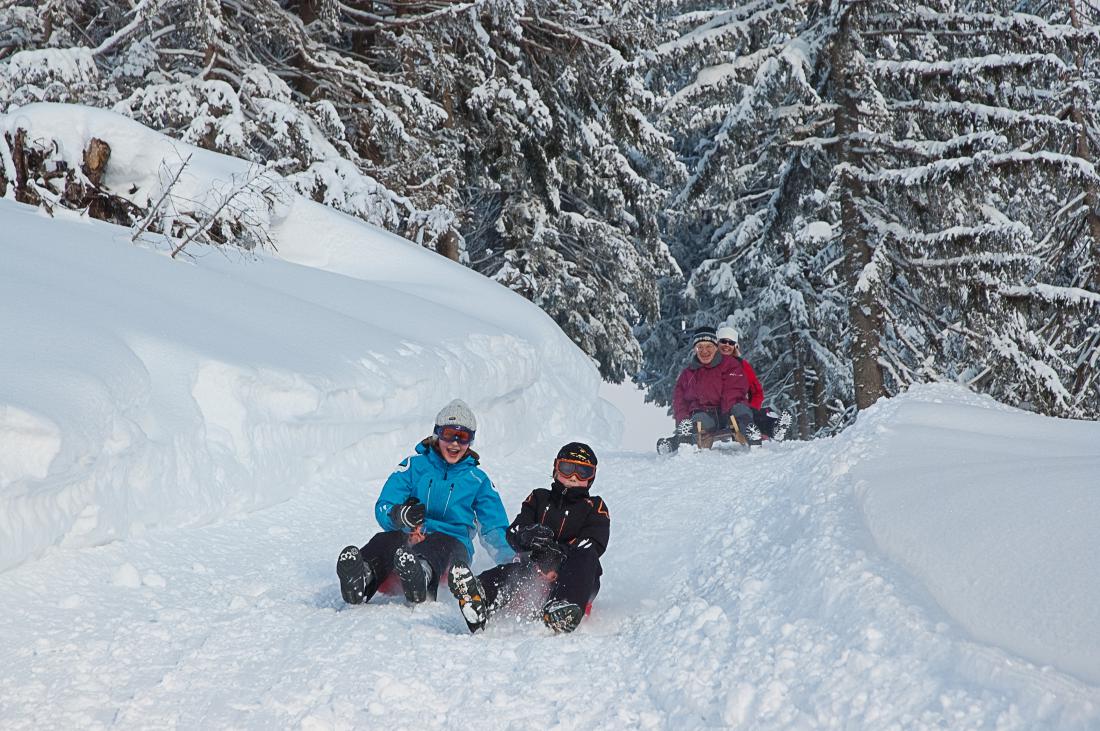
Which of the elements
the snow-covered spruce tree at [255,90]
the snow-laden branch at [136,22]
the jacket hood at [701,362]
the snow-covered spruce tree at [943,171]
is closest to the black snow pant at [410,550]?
the jacket hood at [701,362]

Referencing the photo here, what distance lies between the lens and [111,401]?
4.95 meters

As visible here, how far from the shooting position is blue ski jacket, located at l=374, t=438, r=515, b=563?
17.0 feet

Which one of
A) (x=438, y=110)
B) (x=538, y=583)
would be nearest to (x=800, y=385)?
(x=438, y=110)

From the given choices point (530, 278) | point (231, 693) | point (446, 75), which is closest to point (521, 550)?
point (231, 693)

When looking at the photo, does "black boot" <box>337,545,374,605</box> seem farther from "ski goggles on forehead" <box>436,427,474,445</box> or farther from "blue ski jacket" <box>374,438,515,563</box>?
"ski goggles on forehead" <box>436,427,474,445</box>

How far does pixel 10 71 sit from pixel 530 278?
8178 mm

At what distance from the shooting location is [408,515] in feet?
16.1

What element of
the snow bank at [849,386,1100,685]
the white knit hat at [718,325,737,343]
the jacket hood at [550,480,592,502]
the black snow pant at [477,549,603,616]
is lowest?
the black snow pant at [477,549,603,616]

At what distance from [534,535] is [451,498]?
→ 0.61 metres

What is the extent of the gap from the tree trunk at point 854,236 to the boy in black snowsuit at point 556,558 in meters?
9.41

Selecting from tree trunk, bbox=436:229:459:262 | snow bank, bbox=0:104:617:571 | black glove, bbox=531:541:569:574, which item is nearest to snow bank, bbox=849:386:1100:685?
black glove, bbox=531:541:569:574

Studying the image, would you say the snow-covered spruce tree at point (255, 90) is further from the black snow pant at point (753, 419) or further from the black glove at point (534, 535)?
the black glove at point (534, 535)

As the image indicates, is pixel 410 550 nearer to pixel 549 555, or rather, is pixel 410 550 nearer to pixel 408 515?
pixel 408 515

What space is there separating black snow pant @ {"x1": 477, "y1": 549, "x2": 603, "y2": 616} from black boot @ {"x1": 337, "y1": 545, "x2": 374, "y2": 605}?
22.3 inches
